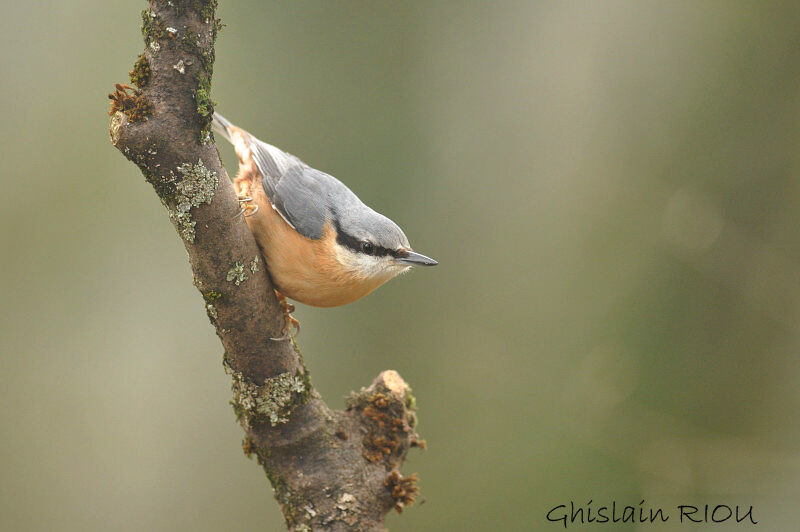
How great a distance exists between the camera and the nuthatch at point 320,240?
2574 millimetres

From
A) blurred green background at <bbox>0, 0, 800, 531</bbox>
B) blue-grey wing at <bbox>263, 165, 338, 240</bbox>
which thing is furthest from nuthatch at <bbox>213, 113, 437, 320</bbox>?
blurred green background at <bbox>0, 0, 800, 531</bbox>

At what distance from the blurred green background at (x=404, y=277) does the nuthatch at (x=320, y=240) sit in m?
1.66

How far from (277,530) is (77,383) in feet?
5.64

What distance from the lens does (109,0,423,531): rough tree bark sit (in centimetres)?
185

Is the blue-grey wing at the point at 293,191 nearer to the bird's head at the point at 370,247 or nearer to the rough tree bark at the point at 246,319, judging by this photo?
the bird's head at the point at 370,247

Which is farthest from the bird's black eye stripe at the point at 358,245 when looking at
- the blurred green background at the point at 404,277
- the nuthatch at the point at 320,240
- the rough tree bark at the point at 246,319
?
the blurred green background at the point at 404,277

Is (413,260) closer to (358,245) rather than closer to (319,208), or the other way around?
(358,245)

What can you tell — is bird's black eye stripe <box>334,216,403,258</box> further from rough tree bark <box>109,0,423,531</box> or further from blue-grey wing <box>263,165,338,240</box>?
rough tree bark <box>109,0,423,531</box>

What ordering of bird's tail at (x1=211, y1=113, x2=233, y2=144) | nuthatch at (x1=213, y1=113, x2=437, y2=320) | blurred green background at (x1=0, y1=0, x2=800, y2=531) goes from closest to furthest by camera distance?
nuthatch at (x1=213, y1=113, x2=437, y2=320) → bird's tail at (x1=211, y1=113, x2=233, y2=144) → blurred green background at (x1=0, y1=0, x2=800, y2=531)

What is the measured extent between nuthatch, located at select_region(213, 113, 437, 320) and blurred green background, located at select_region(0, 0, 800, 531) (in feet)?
5.45

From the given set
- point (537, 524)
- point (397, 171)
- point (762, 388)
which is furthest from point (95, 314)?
point (762, 388)

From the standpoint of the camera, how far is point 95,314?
15.2ft

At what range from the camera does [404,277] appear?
4680mm

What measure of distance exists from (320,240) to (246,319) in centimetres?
55
